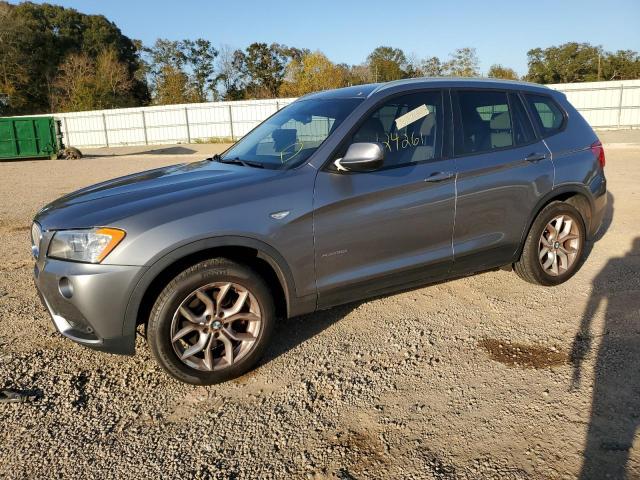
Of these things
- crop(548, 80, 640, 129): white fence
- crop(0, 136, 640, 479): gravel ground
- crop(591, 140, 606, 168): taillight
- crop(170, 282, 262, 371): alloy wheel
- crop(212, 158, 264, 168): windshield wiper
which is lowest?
crop(0, 136, 640, 479): gravel ground

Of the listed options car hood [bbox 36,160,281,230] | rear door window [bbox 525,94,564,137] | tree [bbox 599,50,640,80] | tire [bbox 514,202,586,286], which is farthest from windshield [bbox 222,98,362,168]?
tree [bbox 599,50,640,80]

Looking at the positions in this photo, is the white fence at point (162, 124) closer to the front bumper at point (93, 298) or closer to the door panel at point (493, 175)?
the door panel at point (493, 175)

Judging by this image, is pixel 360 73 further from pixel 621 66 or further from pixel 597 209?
pixel 597 209

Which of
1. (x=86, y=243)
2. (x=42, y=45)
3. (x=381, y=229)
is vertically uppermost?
(x=42, y=45)

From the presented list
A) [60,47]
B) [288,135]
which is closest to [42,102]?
[60,47]

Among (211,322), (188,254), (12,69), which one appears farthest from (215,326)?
(12,69)

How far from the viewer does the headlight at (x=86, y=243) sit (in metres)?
2.75

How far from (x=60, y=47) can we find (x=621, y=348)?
67620mm

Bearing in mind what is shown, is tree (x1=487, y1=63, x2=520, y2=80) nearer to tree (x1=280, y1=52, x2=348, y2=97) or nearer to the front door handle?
tree (x1=280, y1=52, x2=348, y2=97)

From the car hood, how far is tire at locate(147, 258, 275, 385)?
0.47 meters

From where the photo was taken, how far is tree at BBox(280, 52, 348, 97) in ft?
169

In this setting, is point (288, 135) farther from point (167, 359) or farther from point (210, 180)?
point (167, 359)

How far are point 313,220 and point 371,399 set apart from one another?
3.79ft

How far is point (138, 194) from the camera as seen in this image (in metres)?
3.15
